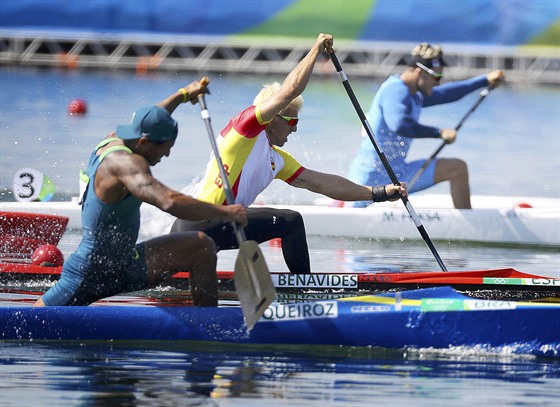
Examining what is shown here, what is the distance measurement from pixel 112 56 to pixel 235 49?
13.0 ft

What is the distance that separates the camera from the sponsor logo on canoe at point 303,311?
7.44m

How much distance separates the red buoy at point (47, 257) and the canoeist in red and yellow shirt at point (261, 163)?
1.30m

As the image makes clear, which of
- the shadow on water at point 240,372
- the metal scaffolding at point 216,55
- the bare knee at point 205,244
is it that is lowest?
the shadow on water at point 240,372

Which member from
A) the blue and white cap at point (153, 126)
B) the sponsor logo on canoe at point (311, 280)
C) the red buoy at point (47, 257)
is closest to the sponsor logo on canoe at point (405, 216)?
the sponsor logo on canoe at point (311, 280)

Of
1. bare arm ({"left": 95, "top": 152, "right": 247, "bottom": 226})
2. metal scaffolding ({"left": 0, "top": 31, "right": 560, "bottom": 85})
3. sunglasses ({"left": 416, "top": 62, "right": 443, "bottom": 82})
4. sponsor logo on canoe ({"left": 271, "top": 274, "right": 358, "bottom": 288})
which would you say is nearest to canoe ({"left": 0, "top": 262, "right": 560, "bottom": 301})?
sponsor logo on canoe ({"left": 271, "top": 274, "right": 358, "bottom": 288})

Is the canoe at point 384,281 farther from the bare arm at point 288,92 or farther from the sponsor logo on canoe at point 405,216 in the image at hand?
the sponsor logo on canoe at point 405,216

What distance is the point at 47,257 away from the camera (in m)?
9.41

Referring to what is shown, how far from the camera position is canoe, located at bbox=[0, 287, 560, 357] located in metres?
7.34

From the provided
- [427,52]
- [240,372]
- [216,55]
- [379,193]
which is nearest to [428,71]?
[427,52]

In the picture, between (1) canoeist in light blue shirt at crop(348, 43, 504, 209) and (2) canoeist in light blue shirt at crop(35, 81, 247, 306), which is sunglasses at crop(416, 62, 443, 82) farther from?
(2) canoeist in light blue shirt at crop(35, 81, 247, 306)

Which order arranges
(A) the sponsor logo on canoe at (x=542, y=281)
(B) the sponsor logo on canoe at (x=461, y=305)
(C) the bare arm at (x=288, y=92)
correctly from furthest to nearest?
1. (A) the sponsor logo on canoe at (x=542, y=281)
2. (C) the bare arm at (x=288, y=92)
3. (B) the sponsor logo on canoe at (x=461, y=305)

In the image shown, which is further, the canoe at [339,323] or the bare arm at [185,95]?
the bare arm at [185,95]

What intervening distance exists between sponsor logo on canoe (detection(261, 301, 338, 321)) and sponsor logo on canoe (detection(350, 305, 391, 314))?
11 cm

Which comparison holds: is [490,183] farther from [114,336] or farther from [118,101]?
[118,101]
